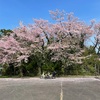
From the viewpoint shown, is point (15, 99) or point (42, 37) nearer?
point (15, 99)

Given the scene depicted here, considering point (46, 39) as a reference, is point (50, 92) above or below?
below

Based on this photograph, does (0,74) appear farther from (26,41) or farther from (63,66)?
(63,66)

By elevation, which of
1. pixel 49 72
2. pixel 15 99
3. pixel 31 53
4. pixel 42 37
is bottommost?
pixel 15 99

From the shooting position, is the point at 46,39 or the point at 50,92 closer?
the point at 50,92

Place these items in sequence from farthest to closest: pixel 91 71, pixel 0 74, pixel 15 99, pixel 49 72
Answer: pixel 0 74
pixel 91 71
pixel 49 72
pixel 15 99

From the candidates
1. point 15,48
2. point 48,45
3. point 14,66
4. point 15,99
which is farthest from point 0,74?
point 15,99

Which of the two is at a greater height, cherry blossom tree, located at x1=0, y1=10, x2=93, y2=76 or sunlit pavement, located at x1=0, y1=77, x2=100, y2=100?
cherry blossom tree, located at x1=0, y1=10, x2=93, y2=76

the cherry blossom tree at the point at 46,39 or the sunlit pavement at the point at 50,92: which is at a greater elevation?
the cherry blossom tree at the point at 46,39

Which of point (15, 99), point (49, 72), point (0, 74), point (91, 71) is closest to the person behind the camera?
point (15, 99)

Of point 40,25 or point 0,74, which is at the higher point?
point 40,25

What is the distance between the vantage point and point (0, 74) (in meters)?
34.8

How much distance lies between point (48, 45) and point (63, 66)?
133 inches

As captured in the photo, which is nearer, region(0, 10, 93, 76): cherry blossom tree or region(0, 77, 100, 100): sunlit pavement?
region(0, 77, 100, 100): sunlit pavement

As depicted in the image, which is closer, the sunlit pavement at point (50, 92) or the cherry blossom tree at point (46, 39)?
the sunlit pavement at point (50, 92)
